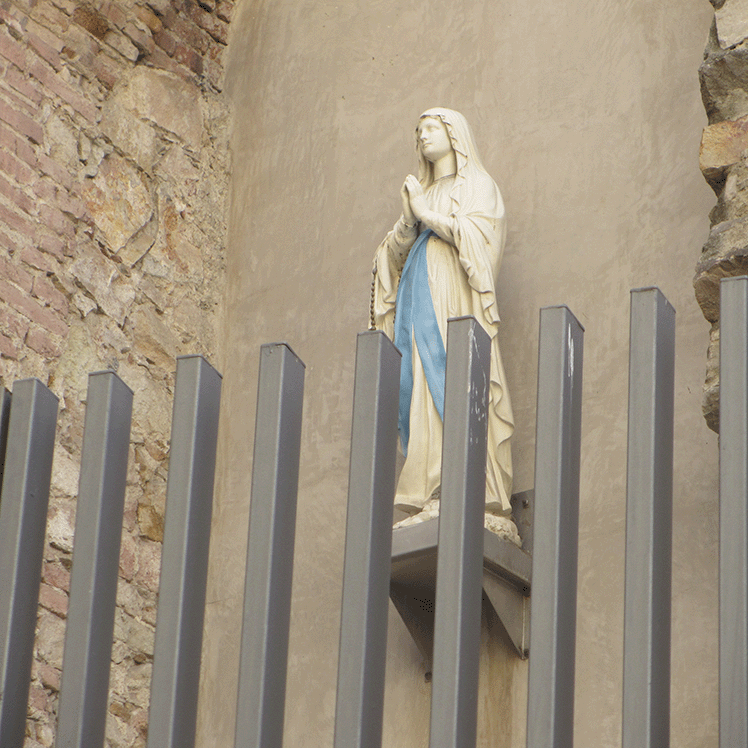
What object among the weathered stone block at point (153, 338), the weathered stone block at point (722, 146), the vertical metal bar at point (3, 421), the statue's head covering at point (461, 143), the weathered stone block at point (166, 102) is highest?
the weathered stone block at point (166, 102)

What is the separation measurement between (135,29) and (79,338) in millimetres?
1361

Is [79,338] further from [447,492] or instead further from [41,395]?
[447,492]

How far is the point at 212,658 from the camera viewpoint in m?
4.72

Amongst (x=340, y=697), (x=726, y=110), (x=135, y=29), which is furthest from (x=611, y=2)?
(x=340, y=697)

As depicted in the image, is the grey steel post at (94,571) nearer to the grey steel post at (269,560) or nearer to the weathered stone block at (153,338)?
the grey steel post at (269,560)

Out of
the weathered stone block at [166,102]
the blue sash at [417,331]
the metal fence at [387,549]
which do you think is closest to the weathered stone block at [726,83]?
the blue sash at [417,331]

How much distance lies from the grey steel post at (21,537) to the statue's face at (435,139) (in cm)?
269

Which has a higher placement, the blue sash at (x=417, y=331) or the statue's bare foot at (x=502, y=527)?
the blue sash at (x=417, y=331)

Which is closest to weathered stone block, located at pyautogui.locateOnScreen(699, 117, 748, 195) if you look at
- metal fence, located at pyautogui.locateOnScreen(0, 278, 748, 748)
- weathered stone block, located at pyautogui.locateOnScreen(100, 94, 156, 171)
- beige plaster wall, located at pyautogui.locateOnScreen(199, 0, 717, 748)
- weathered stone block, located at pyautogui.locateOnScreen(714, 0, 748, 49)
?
weathered stone block, located at pyautogui.locateOnScreen(714, 0, 748, 49)

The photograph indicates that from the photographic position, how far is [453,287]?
13.5 ft

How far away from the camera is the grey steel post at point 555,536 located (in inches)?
56.8

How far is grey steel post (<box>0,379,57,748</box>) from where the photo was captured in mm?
1740

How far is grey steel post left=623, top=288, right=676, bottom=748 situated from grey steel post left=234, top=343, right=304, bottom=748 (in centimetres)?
42

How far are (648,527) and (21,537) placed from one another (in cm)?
86
